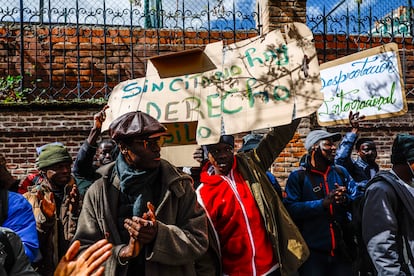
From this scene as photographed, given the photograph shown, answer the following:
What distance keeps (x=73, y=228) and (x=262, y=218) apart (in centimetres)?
136

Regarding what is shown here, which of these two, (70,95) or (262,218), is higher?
(70,95)

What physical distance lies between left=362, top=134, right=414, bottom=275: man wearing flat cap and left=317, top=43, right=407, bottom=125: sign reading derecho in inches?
47.4

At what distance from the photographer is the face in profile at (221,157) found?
3.27m

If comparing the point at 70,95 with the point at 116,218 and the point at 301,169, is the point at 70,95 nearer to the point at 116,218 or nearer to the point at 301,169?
the point at 301,169

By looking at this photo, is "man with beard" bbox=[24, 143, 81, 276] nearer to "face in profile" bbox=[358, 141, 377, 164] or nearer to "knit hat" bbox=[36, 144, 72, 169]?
"knit hat" bbox=[36, 144, 72, 169]

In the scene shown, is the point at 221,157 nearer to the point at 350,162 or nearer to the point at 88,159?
the point at 88,159

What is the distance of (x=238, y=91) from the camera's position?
3424mm

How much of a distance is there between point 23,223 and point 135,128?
3.15 feet

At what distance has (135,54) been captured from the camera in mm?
7992

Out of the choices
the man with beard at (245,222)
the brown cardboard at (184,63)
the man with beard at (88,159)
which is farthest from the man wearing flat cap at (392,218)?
the man with beard at (88,159)

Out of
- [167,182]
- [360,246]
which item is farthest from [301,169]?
[167,182]

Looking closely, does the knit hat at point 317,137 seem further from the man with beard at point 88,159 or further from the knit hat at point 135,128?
the knit hat at point 135,128

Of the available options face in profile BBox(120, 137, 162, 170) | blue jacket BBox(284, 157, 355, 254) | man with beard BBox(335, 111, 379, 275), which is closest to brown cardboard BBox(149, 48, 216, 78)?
face in profile BBox(120, 137, 162, 170)

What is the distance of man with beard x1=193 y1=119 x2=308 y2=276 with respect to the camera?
3.09m
